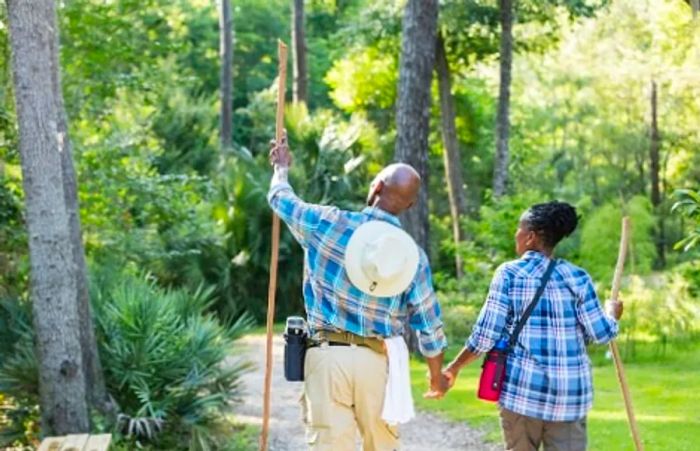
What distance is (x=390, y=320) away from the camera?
5465 mm

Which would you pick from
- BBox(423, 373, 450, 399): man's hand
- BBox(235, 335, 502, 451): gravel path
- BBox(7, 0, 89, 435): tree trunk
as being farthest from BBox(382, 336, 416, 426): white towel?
BBox(235, 335, 502, 451): gravel path

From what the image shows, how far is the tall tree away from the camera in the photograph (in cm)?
1516

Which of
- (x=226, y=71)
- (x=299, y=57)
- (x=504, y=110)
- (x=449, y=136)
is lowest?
(x=449, y=136)

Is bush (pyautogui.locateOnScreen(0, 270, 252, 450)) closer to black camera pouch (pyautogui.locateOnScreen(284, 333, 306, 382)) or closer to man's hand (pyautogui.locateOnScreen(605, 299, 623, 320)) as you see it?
black camera pouch (pyautogui.locateOnScreen(284, 333, 306, 382))

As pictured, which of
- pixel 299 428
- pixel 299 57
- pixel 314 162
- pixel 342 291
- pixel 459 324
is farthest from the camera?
pixel 299 57

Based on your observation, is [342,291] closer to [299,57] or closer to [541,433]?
[541,433]

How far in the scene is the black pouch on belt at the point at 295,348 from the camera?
5.55m

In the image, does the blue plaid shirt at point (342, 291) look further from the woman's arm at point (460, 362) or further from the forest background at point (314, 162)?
the forest background at point (314, 162)

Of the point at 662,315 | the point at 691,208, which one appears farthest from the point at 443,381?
the point at 662,315

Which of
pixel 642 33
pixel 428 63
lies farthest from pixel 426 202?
pixel 642 33

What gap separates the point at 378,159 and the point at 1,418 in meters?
17.7

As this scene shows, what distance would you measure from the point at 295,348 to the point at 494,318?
929 millimetres

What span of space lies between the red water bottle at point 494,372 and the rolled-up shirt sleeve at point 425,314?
0.23m

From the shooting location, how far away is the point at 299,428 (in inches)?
485
